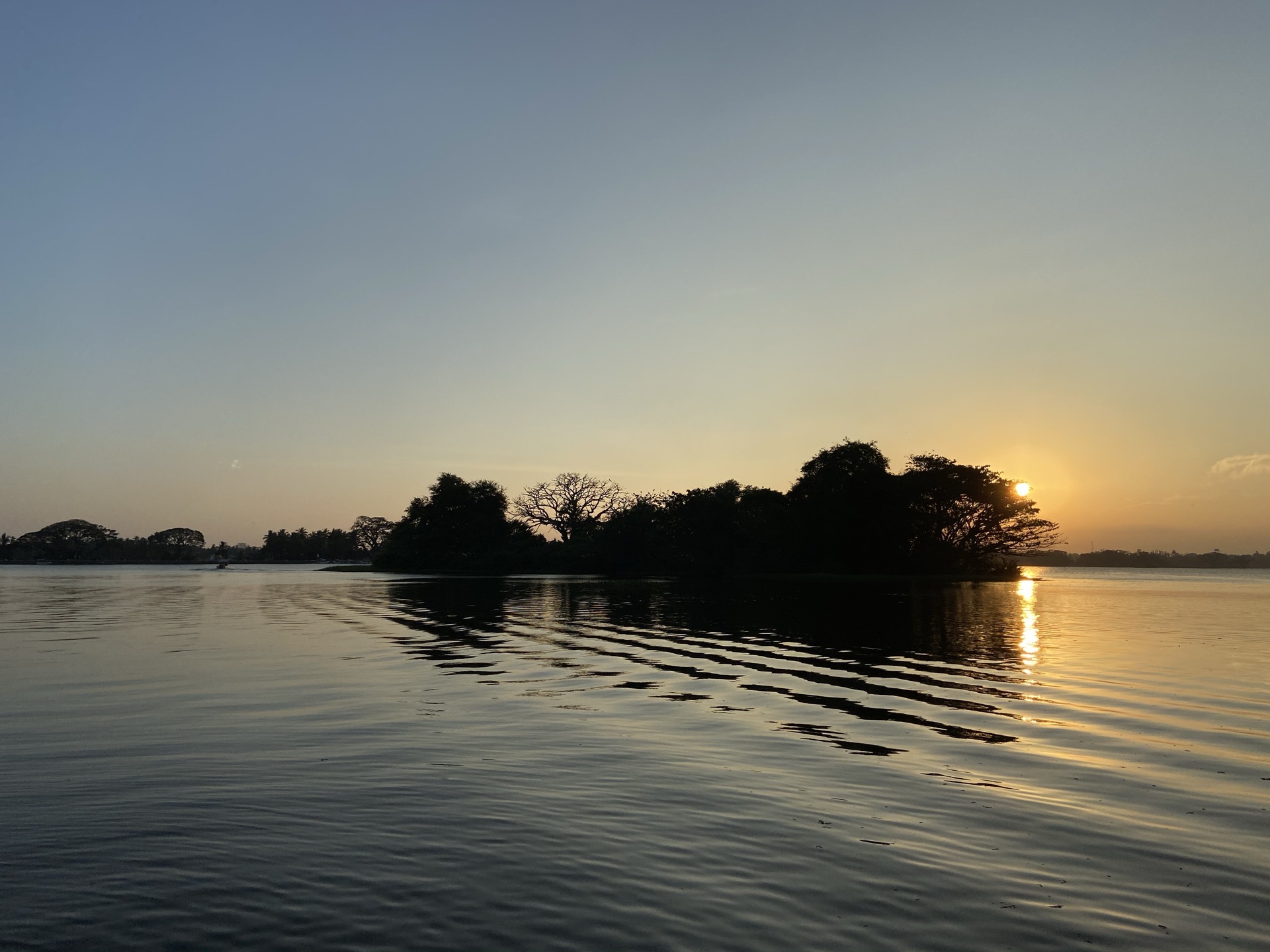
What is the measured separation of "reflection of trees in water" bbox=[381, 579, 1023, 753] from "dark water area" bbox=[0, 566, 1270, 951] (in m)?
0.33

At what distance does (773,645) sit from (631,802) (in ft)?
74.2

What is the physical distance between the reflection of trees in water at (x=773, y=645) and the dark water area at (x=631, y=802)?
327 millimetres

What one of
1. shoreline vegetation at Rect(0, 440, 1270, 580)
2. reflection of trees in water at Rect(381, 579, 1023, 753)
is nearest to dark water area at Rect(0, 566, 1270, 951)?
reflection of trees in water at Rect(381, 579, 1023, 753)

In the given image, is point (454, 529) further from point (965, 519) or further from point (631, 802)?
point (631, 802)

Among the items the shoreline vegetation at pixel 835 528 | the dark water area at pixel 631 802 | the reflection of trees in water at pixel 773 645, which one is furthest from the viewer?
the shoreline vegetation at pixel 835 528

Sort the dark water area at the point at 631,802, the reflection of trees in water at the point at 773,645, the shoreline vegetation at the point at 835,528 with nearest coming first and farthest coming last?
the dark water area at the point at 631,802, the reflection of trees in water at the point at 773,645, the shoreline vegetation at the point at 835,528

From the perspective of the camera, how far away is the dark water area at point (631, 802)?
731cm

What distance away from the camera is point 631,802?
11.2m

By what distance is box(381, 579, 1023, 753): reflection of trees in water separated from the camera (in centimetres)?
2073

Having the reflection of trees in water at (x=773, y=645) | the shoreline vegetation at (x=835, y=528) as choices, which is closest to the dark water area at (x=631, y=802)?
the reflection of trees in water at (x=773, y=645)

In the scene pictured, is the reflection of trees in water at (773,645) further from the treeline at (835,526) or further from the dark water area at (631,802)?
the treeline at (835,526)

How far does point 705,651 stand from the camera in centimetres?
3073

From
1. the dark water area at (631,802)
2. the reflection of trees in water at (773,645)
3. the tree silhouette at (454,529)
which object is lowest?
the reflection of trees in water at (773,645)

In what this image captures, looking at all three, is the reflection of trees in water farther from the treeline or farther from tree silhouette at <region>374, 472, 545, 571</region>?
tree silhouette at <region>374, 472, 545, 571</region>
